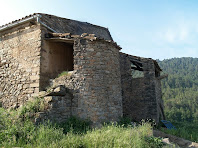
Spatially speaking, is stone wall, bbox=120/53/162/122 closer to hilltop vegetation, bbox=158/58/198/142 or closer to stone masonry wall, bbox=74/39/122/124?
stone masonry wall, bbox=74/39/122/124

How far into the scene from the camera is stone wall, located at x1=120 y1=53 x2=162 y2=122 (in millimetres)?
10719

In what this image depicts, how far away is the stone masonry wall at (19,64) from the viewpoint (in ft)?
23.7

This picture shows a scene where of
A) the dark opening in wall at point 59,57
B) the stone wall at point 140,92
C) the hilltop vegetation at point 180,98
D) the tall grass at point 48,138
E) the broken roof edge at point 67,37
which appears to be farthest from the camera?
the hilltop vegetation at point 180,98

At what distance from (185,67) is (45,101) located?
9676 cm

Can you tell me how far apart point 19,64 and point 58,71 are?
1.72 m

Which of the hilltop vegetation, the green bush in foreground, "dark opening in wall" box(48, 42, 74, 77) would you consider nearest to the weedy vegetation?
the green bush in foreground

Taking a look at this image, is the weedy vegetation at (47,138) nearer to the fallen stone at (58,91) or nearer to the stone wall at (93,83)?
the fallen stone at (58,91)

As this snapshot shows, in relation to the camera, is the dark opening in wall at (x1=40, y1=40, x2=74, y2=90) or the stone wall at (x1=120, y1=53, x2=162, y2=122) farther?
the stone wall at (x1=120, y1=53, x2=162, y2=122)

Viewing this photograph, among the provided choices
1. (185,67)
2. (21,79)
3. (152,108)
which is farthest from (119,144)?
(185,67)

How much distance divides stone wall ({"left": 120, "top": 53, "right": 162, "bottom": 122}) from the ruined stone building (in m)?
3.72

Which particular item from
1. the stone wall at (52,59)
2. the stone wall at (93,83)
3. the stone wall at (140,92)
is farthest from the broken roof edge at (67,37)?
the stone wall at (140,92)

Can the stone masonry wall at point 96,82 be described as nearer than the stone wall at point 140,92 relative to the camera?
Yes

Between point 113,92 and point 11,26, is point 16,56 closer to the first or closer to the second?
point 11,26

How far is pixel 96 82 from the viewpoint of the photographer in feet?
22.5
